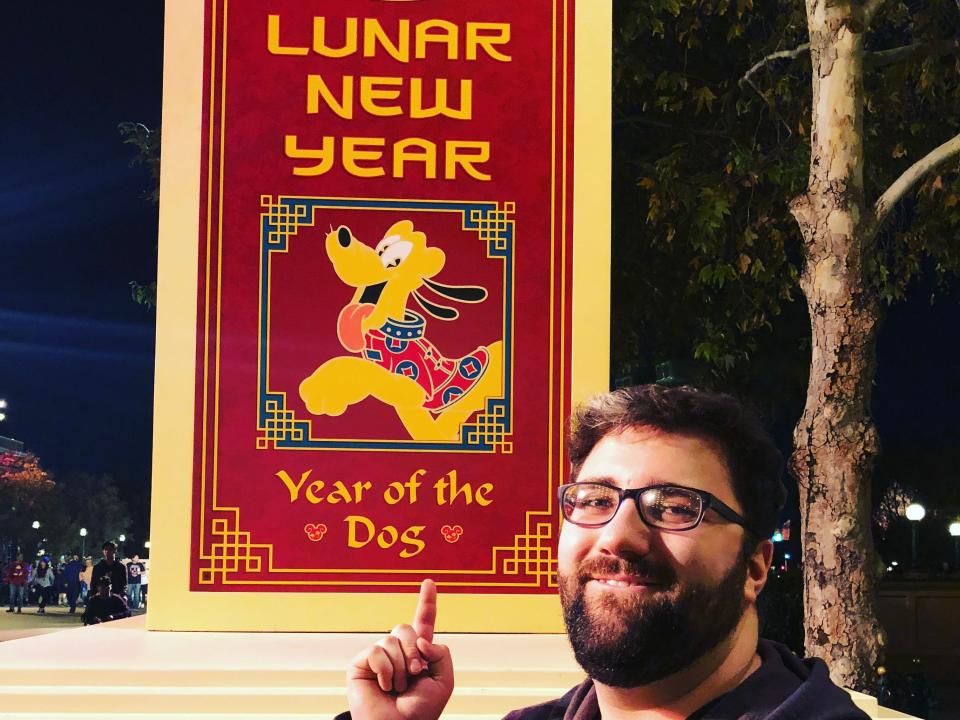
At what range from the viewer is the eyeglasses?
1.96m

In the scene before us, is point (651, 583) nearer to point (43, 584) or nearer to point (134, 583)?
point (134, 583)

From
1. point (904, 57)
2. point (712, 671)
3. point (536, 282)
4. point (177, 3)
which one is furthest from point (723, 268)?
point (712, 671)

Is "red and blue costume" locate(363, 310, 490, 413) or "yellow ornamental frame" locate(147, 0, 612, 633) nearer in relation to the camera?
"yellow ornamental frame" locate(147, 0, 612, 633)

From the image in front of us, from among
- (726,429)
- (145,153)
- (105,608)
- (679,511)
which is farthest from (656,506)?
(145,153)

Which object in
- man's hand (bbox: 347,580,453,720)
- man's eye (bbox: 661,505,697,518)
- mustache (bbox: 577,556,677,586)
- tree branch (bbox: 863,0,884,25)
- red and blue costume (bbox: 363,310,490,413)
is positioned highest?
tree branch (bbox: 863,0,884,25)

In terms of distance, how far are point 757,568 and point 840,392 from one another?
5.98 m

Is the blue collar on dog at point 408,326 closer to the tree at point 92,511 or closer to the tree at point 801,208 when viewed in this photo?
the tree at point 801,208

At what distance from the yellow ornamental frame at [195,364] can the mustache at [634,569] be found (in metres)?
4.44

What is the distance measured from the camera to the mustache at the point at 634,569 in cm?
192

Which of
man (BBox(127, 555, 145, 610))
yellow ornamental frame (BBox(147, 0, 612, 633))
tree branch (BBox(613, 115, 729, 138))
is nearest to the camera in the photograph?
yellow ornamental frame (BBox(147, 0, 612, 633))

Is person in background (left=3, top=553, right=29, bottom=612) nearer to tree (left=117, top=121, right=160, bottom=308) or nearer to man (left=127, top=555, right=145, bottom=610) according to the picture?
man (left=127, top=555, right=145, bottom=610)

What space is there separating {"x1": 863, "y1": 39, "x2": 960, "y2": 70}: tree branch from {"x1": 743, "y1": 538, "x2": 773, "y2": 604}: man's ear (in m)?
7.62

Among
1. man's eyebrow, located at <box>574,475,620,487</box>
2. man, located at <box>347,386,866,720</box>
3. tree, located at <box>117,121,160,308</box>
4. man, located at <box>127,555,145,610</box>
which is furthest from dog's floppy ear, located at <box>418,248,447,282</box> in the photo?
man, located at <box>127,555,145,610</box>

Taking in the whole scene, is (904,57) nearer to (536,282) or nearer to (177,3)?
(536,282)
